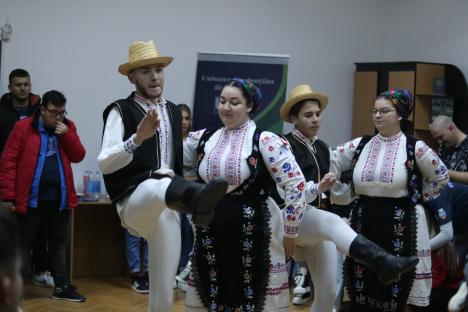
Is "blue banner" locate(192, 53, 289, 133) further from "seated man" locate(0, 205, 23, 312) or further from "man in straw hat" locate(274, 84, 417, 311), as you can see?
"seated man" locate(0, 205, 23, 312)

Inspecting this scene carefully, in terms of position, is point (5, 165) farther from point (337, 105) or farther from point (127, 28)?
point (337, 105)

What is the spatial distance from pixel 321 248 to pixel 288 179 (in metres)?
0.56

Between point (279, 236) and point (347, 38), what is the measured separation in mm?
5368

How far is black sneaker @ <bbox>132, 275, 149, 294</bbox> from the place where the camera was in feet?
19.4

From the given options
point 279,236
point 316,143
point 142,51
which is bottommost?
point 279,236

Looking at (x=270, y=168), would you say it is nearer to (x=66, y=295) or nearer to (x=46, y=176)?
(x=46, y=176)

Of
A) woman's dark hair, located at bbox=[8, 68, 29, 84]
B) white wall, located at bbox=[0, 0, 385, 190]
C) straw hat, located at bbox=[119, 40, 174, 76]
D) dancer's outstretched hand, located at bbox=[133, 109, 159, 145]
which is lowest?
dancer's outstretched hand, located at bbox=[133, 109, 159, 145]

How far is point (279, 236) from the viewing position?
3180 millimetres

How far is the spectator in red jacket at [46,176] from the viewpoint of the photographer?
17.0 ft

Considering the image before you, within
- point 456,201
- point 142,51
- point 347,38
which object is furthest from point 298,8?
point 142,51

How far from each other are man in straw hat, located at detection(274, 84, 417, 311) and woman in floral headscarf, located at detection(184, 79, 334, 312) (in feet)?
0.60

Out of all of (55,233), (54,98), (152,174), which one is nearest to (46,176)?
(55,233)

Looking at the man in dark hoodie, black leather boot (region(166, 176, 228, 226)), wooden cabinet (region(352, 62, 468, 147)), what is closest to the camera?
black leather boot (region(166, 176, 228, 226))

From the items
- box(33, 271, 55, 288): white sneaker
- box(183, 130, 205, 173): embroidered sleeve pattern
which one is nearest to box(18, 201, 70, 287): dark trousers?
box(33, 271, 55, 288): white sneaker
